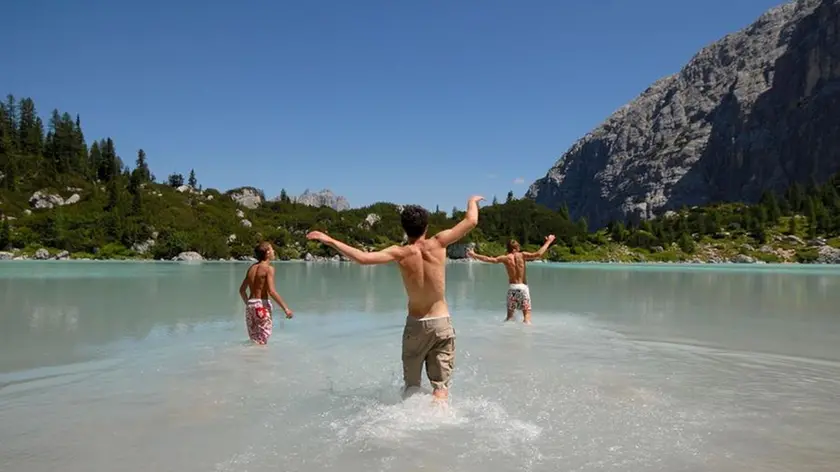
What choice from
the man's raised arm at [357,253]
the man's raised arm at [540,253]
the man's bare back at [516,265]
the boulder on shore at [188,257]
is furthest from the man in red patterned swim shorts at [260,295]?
the boulder on shore at [188,257]

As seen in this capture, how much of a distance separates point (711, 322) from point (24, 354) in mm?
21059

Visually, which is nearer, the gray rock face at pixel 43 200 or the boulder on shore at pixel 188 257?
the boulder on shore at pixel 188 257

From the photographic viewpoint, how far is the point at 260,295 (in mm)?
13375

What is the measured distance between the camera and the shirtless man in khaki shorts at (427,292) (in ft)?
23.9

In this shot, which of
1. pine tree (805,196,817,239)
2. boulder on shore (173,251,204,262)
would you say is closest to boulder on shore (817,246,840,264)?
pine tree (805,196,817,239)

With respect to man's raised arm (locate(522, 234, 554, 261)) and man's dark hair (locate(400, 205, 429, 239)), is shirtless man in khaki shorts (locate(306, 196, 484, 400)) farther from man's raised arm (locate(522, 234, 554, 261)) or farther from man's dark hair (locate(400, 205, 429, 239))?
man's raised arm (locate(522, 234, 554, 261))

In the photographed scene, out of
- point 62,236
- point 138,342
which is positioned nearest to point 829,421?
point 138,342

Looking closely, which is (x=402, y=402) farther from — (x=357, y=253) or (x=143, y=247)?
(x=143, y=247)

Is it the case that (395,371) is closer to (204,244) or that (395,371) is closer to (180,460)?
(180,460)

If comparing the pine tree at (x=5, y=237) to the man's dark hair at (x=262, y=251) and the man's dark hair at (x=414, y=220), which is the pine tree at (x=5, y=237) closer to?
the man's dark hair at (x=262, y=251)

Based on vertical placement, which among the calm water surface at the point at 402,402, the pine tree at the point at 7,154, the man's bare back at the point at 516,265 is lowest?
the calm water surface at the point at 402,402

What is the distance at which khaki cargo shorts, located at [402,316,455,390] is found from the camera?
742 centimetres

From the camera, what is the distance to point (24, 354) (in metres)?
12.1

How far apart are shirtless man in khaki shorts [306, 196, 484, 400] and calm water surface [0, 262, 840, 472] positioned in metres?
0.62
